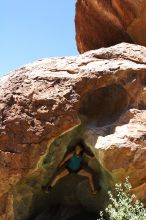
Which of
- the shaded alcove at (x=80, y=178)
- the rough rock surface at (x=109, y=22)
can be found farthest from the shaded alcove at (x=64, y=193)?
the rough rock surface at (x=109, y=22)

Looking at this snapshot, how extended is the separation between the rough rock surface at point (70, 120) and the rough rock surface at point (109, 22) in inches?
77.3

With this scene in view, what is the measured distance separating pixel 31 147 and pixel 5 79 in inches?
68.6

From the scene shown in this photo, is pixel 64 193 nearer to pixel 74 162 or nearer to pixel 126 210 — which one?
pixel 74 162

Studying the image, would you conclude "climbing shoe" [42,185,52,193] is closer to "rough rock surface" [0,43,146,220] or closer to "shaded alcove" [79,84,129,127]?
"rough rock surface" [0,43,146,220]

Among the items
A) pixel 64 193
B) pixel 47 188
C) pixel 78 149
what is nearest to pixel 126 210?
pixel 78 149

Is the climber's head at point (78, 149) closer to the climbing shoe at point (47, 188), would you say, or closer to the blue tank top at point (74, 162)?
the blue tank top at point (74, 162)

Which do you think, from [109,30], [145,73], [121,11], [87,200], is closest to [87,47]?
[109,30]

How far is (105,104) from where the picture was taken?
884cm

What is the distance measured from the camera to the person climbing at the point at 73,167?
8.38m

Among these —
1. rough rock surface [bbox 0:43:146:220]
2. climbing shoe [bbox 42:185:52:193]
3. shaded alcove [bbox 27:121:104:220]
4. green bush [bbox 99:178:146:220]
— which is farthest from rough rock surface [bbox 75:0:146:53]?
green bush [bbox 99:178:146:220]

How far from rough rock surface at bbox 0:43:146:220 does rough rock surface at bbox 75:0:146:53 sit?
77.3 inches

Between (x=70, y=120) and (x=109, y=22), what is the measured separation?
4.60m

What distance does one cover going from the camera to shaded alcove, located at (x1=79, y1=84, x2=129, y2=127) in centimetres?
845

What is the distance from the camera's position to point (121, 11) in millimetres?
10594
